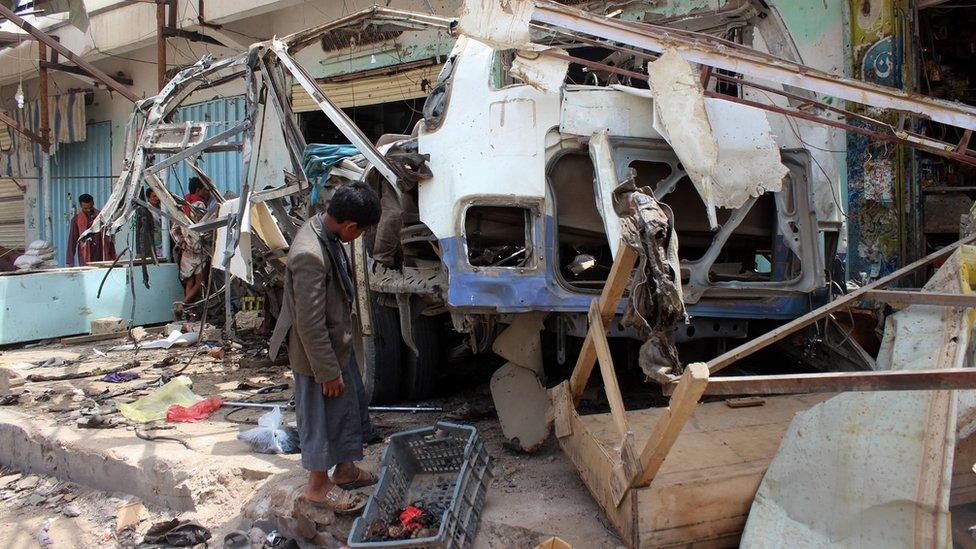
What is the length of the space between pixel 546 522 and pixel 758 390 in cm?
130

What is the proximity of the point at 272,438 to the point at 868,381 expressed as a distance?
10.3 feet

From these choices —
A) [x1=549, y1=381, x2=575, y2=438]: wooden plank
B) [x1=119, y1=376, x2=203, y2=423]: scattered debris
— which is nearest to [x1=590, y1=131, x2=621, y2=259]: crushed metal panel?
[x1=549, y1=381, x2=575, y2=438]: wooden plank

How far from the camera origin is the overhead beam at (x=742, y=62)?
3.14 m

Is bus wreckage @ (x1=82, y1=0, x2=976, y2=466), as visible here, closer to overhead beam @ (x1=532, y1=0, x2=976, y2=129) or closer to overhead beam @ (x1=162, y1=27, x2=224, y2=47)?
overhead beam @ (x1=532, y1=0, x2=976, y2=129)

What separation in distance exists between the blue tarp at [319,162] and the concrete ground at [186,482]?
5.23 ft

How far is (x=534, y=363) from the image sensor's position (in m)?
3.74

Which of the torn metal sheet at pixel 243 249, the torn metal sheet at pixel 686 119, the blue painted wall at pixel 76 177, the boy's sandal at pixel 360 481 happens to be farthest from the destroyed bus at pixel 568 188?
the blue painted wall at pixel 76 177

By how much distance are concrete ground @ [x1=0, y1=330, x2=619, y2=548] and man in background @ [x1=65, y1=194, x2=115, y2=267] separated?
18.1 ft

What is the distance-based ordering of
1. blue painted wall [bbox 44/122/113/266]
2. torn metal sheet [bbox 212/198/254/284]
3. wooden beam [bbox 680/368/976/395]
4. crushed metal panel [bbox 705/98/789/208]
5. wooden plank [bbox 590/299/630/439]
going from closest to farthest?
wooden beam [bbox 680/368/976/395] → wooden plank [bbox 590/299/630/439] → crushed metal panel [bbox 705/98/789/208] → torn metal sheet [bbox 212/198/254/284] → blue painted wall [bbox 44/122/113/266]

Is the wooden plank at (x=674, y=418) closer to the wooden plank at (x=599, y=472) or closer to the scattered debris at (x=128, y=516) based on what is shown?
the wooden plank at (x=599, y=472)

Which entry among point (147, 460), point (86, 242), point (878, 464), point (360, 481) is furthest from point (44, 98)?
point (878, 464)

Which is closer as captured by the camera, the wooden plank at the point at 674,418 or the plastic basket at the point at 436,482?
the wooden plank at the point at 674,418

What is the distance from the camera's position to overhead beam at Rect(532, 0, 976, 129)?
123 inches

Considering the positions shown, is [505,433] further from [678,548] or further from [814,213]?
[814,213]
